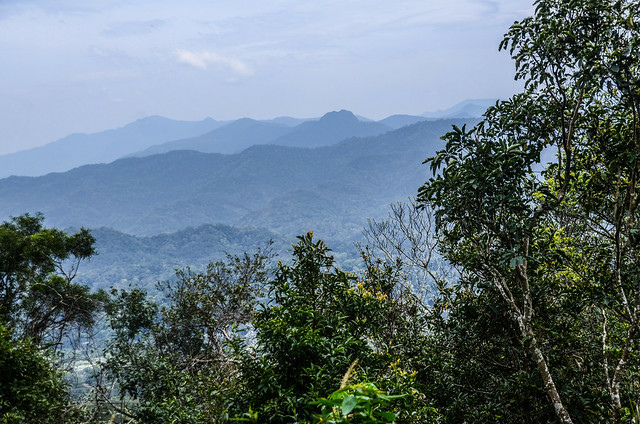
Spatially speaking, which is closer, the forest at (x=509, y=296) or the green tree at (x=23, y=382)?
the forest at (x=509, y=296)

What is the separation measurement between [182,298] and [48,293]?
4736mm

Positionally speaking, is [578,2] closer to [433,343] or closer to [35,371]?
[433,343]

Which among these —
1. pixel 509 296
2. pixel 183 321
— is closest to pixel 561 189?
pixel 509 296

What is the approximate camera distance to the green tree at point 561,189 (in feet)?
15.5

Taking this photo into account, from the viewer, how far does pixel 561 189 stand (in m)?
5.21

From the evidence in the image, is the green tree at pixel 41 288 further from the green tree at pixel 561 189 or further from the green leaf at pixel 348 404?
the green leaf at pixel 348 404

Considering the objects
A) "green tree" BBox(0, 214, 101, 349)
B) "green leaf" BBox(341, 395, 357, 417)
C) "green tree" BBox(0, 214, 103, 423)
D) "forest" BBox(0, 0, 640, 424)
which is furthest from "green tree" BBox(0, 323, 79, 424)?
"green leaf" BBox(341, 395, 357, 417)

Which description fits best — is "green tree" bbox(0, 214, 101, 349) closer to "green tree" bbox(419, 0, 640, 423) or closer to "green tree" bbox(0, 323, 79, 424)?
"green tree" bbox(0, 323, 79, 424)

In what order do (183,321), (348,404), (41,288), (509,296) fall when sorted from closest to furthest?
(348,404) < (509,296) < (41,288) < (183,321)

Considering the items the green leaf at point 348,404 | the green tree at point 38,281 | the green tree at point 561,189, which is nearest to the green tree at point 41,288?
the green tree at point 38,281

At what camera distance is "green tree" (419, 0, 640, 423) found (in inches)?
186

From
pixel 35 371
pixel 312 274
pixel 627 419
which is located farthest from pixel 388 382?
pixel 35 371

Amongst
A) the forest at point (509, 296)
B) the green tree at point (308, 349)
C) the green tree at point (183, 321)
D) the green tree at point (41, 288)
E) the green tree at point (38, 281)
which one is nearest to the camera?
the green tree at point (308, 349)

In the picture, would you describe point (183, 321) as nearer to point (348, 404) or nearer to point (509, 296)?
point (509, 296)
